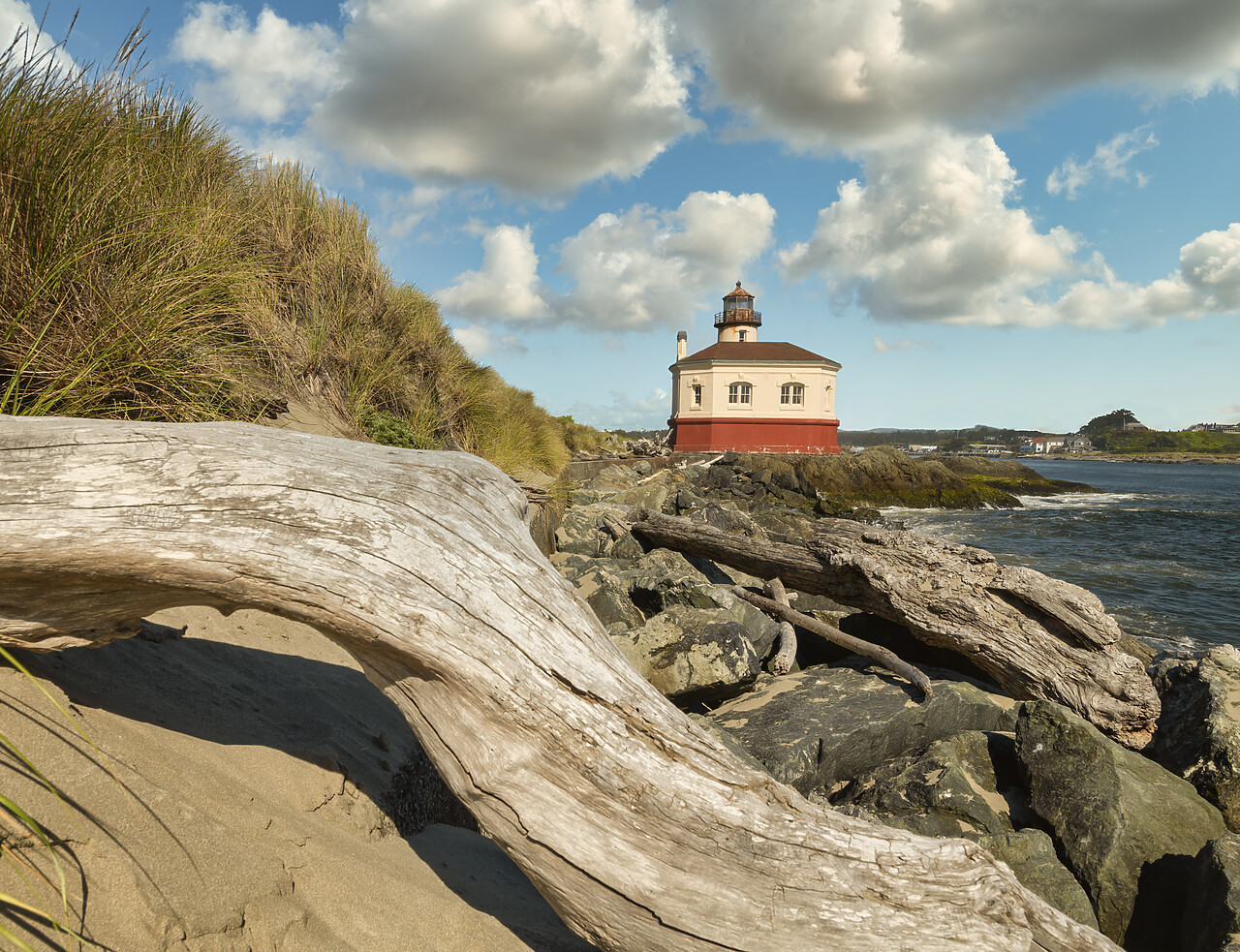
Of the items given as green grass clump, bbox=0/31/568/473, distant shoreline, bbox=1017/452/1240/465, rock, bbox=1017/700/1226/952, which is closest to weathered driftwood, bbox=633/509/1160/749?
rock, bbox=1017/700/1226/952

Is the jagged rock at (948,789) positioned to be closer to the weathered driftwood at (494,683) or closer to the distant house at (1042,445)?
the weathered driftwood at (494,683)

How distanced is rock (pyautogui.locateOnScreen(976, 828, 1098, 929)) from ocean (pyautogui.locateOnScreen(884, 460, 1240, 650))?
Result: 8.77 meters

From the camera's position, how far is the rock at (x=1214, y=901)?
2.85 meters

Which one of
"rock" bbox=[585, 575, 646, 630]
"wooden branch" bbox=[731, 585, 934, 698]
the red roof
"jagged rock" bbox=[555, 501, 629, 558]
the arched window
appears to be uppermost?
the red roof

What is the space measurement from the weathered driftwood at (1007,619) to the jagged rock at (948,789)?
1.24m

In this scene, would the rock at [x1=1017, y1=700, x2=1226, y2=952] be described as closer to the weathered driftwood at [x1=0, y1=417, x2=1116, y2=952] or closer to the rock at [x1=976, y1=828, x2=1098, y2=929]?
the rock at [x1=976, y1=828, x2=1098, y2=929]

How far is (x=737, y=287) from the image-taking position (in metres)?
41.4

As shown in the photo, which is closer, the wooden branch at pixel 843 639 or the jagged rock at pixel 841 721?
the jagged rock at pixel 841 721

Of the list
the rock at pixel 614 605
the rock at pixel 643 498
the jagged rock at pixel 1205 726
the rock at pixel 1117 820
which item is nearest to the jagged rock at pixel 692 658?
the rock at pixel 614 605

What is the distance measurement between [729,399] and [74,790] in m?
33.7

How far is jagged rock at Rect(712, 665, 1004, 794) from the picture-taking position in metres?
4.26

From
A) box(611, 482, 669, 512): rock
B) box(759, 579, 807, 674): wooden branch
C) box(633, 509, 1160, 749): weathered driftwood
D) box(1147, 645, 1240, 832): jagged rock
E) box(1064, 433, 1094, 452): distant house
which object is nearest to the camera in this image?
box(1147, 645, 1240, 832): jagged rock

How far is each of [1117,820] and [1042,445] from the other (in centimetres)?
15585

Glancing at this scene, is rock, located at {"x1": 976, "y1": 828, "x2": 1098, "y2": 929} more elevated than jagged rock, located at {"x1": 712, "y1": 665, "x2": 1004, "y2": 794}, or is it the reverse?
jagged rock, located at {"x1": 712, "y1": 665, "x2": 1004, "y2": 794}
